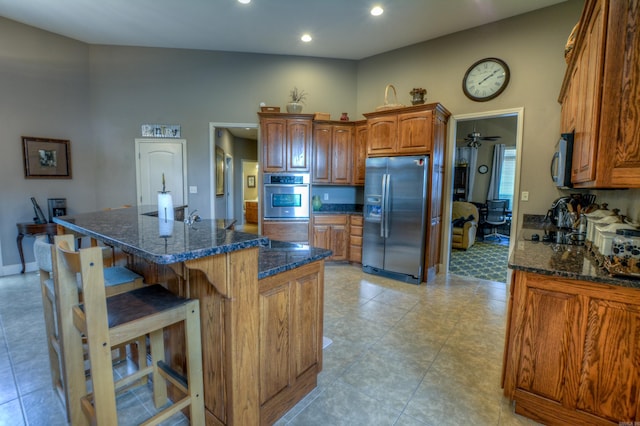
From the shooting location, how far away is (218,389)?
57.9 inches

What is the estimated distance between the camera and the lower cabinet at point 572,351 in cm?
142

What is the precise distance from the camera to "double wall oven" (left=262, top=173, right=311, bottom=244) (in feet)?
15.2

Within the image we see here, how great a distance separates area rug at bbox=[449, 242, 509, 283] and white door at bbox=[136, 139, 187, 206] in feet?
15.0

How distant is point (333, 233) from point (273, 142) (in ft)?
5.60

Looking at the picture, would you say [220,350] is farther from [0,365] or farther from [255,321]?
[0,365]

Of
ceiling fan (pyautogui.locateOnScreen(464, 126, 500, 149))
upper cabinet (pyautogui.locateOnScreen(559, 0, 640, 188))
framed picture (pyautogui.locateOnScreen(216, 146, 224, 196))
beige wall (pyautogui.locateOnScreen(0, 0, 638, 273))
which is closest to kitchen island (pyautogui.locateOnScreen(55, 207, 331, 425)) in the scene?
upper cabinet (pyautogui.locateOnScreen(559, 0, 640, 188))

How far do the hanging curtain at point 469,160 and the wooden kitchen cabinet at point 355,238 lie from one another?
5.02 metres

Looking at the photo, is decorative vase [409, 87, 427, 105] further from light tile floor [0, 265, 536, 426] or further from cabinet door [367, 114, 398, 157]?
light tile floor [0, 265, 536, 426]

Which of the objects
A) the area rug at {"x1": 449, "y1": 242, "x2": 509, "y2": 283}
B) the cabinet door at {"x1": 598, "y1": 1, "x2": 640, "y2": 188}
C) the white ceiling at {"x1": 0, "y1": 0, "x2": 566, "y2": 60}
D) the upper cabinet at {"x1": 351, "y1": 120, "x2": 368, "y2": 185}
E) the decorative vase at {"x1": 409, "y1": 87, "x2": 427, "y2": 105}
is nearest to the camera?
the cabinet door at {"x1": 598, "y1": 1, "x2": 640, "y2": 188}

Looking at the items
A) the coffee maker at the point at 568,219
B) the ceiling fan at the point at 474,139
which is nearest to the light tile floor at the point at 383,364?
the coffee maker at the point at 568,219

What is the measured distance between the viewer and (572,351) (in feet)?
5.05

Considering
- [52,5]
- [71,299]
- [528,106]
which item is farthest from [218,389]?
[52,5]

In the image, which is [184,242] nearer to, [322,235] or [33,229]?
[322,235]

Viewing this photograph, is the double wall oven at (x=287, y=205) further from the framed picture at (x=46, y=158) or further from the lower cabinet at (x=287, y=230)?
the framed picture at (x=46, y=158)
